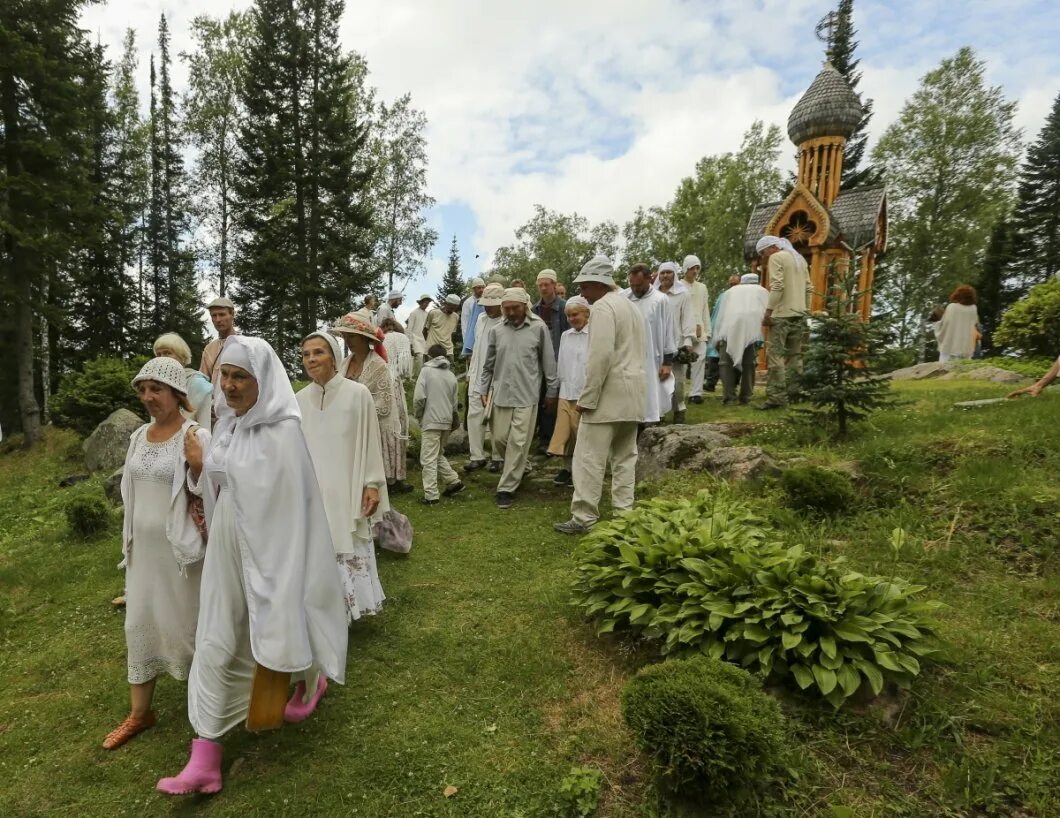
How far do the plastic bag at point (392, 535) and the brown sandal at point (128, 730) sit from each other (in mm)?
2278

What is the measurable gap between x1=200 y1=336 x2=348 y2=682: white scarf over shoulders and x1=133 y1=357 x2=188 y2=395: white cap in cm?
49

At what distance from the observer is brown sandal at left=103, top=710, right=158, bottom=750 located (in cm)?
322

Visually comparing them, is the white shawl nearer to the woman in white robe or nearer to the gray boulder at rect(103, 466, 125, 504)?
the woman in white robe

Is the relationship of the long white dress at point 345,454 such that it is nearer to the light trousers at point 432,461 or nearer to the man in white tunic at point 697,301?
the light trousers at point 432,461

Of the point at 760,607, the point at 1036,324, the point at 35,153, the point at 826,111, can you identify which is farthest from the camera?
the point at 826,111

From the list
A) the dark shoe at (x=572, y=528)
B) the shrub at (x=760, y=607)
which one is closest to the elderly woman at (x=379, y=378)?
the dark shoe at (x=572, y=528)

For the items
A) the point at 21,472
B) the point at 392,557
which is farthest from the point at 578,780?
the point at 21,472

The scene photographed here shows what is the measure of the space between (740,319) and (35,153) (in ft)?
58.0

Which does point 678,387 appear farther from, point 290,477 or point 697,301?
point 290,477

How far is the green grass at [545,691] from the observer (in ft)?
8.50

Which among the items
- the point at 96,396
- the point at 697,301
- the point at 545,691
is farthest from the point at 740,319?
the point at 96,396

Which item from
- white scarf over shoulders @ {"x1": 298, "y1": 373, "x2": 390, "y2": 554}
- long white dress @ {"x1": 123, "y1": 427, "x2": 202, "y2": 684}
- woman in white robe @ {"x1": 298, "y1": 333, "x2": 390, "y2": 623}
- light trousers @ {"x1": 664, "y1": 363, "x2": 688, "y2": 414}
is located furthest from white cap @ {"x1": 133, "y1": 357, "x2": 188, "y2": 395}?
light trousers @ {"x1": 664, "y1": 363, "x2": 688, "y2": 414}

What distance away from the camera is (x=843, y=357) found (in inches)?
228

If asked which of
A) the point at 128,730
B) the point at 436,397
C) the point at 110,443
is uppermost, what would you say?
the point at 436,397
